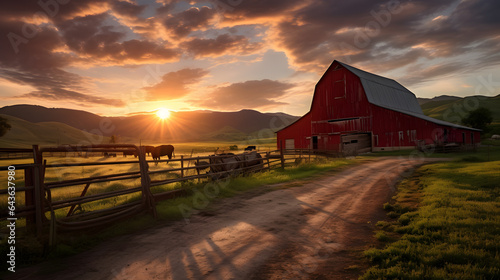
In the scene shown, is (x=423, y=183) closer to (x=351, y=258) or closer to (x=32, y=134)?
(x=351, y=258)

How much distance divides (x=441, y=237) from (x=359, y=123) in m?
33.0

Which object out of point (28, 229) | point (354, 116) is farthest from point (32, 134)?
point (28, 229)

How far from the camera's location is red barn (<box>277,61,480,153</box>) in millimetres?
33438

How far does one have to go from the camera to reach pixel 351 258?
487 cm

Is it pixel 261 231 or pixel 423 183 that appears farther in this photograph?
pixel 423 183

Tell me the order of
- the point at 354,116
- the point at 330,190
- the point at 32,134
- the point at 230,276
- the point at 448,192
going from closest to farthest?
the point at 230,276 → the point at 448,192 → the point at 330,190 → the point at 354,116 → the point at 32,134

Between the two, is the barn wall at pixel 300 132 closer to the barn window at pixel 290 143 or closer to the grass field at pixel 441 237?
the barn window at pixel 290 143

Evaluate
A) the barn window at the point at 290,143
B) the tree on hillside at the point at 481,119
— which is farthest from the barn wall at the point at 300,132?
the tree on hillside at the point at 481,119

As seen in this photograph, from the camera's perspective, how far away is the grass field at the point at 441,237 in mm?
4125

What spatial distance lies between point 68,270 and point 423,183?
1285cm

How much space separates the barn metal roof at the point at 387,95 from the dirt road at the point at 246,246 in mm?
31649

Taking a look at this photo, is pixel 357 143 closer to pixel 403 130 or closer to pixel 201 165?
pixel 403 130

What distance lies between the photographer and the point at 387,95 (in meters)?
41.8

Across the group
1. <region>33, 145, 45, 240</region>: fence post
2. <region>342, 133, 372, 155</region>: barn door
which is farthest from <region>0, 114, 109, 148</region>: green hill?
<region>33, 145, 45, 240</region>: fence post
